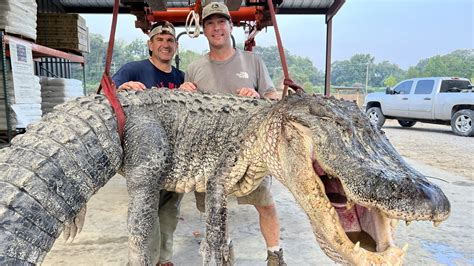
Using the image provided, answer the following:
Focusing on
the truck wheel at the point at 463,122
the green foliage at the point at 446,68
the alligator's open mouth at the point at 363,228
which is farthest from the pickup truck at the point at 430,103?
the green foliage at the point at 446,68

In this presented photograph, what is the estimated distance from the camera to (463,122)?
35.0 feet

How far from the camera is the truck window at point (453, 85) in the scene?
1158 cm

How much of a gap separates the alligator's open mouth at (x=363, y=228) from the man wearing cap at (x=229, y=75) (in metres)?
1.03

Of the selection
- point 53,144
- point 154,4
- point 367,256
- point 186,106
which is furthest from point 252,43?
point 367,256

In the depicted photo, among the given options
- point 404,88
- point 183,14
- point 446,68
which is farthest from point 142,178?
point 446,68

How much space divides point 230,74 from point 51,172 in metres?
1.46

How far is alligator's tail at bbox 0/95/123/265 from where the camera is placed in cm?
126

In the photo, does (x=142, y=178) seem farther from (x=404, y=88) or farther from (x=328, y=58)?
(x=404, y=88)

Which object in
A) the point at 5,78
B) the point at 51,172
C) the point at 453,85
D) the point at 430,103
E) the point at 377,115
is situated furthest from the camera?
the point at 377,115

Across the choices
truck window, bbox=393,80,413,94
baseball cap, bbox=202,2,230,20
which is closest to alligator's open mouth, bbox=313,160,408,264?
baseball cap, bbox=202,2,230,20

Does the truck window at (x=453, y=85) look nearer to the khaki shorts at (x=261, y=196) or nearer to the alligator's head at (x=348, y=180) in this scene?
the khaki shorts at (x=261, y=196)

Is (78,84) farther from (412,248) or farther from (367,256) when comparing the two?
(367,256)

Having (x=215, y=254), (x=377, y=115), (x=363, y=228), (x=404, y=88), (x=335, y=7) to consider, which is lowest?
(x=377, y=115)

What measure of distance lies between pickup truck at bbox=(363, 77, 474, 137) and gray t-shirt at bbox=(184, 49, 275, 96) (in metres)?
10.0
